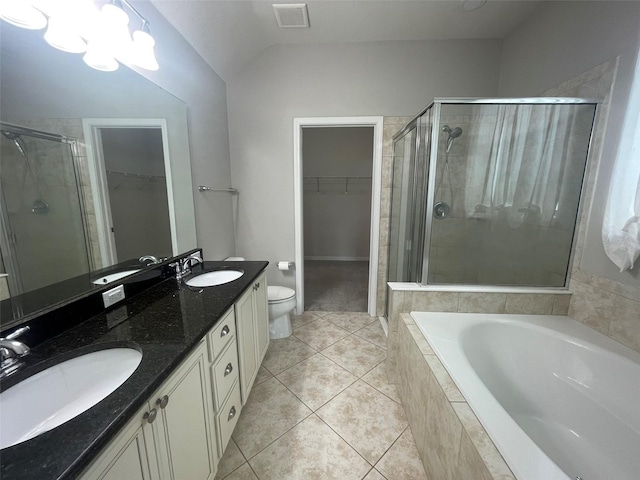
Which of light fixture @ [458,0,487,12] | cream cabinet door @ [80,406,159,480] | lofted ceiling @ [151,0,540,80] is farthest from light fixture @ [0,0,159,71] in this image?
light fixture @ [458,0,487,12]

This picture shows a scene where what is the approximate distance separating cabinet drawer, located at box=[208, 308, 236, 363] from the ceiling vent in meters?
2.19

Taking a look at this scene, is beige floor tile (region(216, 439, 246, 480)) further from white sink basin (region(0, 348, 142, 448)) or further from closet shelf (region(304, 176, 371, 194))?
closet shelf (region(304, 176, 371, 194))

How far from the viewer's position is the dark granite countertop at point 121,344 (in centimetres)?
46

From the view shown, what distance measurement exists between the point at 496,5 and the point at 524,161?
47.3 inches

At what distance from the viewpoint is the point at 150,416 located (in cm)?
68

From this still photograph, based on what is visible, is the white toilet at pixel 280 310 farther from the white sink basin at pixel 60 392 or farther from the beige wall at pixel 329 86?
the white sink basin at pixel 60 392

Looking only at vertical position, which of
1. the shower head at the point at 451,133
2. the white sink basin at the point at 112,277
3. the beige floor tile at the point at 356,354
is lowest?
the beige floor tile at the point at 356,354

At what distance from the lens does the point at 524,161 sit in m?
1.76

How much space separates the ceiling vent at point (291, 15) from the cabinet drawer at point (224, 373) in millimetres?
2363

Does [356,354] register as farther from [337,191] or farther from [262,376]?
[337,191]

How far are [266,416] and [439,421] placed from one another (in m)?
1.00

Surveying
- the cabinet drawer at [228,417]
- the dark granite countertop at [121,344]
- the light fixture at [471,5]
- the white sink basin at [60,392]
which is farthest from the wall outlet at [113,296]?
the light fixture at [471,5]

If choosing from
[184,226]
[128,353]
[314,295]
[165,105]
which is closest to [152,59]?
[165,105]

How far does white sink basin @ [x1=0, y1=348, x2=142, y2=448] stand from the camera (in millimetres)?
615
